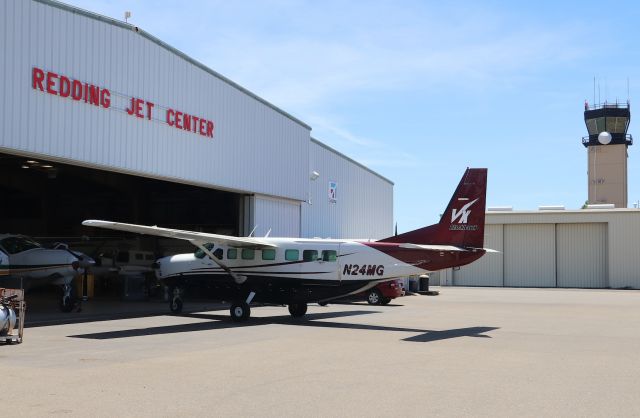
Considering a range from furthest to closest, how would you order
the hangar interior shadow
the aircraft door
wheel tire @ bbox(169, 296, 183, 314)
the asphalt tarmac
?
1. the hangar interior shadow
2. wheel tire @ bbox(169, 296, 183, 314)
3. the aircraft door
4. the asphalt tarmac

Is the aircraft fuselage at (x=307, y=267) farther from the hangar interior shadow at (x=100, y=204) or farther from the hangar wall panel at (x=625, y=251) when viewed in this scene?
the hangar wall panel at (x=625, y=251)

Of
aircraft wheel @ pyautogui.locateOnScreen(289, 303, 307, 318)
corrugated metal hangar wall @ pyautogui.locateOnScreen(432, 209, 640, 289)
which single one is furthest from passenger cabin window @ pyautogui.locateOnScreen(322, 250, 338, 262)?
corrugated metal hangar wall @ pyautogui.locateOnScreen(432, 209, 640, 289)

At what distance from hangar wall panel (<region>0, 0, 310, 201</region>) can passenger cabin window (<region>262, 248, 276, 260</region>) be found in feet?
15.9

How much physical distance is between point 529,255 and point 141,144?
120ft

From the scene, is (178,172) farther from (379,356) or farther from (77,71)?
(379,356)

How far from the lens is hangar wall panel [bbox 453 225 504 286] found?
51.9m

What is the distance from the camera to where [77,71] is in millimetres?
19422

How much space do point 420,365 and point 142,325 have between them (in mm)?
9532

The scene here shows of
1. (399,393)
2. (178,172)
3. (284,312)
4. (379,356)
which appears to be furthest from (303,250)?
(399,393)

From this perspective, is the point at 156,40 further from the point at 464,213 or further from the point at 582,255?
the point at 582,255

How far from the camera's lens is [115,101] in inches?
823

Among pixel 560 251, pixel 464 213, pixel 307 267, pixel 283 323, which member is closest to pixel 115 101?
pixel 307 267

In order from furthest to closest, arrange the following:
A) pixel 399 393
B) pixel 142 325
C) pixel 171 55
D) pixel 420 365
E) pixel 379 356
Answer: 1. pixel 171 55
2. pixel 142 325
3. pixel 379 356
4. pixel 420 365
5. pixel 399 393

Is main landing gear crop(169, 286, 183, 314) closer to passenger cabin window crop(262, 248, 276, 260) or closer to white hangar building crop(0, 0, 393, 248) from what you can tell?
passenger cabin window crop(262, 248, 276, 260)
